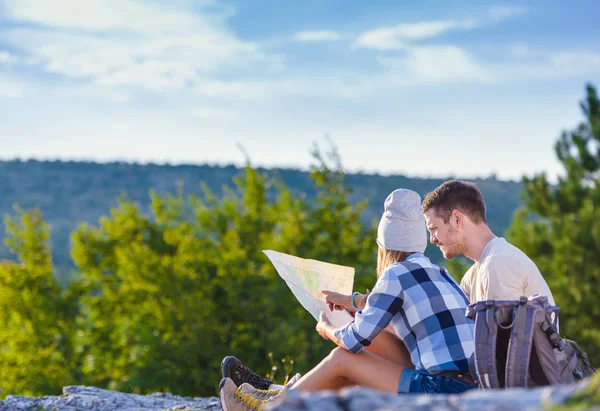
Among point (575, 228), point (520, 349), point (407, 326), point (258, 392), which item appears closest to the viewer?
point (520, 349)

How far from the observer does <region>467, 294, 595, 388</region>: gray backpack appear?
10.0 feet

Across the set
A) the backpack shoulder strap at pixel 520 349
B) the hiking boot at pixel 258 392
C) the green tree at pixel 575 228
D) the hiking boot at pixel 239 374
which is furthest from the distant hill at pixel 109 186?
the backpack shoulder strap at pixel 520 349

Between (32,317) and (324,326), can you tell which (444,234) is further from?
(32,317)

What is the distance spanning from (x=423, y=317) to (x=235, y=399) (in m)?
1.25

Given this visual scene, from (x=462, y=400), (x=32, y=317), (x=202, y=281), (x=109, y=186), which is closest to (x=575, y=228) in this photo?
(x=202, y=281)

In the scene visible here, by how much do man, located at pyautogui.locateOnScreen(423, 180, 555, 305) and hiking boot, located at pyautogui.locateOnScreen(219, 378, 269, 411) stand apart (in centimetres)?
133

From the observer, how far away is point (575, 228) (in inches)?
729

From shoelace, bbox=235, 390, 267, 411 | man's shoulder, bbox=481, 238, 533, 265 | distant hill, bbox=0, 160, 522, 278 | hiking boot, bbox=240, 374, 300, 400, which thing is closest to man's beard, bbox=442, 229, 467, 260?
man's shoulder, bbox=481, 238, 533, 265

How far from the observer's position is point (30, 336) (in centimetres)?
1967

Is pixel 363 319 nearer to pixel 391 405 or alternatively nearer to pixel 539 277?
pixel 539 277

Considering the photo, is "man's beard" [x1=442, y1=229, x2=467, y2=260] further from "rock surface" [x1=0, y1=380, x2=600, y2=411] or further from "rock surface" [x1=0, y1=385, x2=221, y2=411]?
"rock surface" [x1=0, y1=385, x2=221, y2=411]

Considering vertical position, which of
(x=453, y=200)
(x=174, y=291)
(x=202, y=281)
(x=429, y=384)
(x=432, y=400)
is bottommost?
(x=174, y=291)

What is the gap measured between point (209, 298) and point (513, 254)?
15.2 metres

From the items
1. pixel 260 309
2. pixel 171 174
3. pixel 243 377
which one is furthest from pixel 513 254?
pixel 171 174
